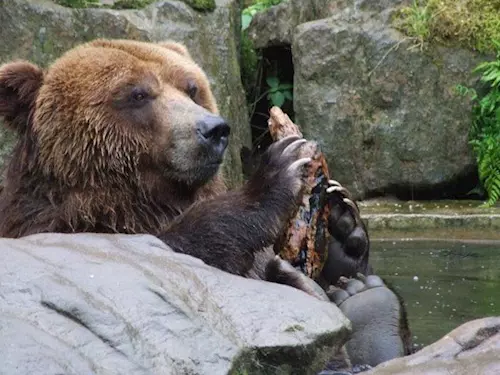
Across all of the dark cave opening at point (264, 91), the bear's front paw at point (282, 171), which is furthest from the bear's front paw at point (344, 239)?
the dark cave opening at point (264, 91)

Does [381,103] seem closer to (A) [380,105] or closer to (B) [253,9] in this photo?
(A) [380,105]

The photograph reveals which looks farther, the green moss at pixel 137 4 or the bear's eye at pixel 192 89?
the green moss at pixel 137 4

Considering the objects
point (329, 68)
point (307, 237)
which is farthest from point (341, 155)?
point (307, 237)

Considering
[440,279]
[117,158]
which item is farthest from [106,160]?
[440,279]

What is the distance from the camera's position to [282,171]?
4.74 metres

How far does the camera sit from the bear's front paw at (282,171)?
4.70 meters

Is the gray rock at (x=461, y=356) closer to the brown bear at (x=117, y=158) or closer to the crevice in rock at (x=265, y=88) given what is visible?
the brown bear at (x=117, y=158)

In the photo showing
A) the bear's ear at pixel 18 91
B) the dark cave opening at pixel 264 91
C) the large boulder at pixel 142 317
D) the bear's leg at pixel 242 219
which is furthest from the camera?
the dark cave opening at pixel 264 91

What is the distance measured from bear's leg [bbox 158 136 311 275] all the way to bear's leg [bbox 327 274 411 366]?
1.49ft

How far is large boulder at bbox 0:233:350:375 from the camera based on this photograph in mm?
2979

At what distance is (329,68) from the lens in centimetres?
1128

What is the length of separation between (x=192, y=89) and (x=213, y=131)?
50cm

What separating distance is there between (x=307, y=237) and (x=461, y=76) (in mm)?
6450

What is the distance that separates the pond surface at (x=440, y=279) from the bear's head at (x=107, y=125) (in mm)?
Answer: 1416
